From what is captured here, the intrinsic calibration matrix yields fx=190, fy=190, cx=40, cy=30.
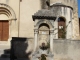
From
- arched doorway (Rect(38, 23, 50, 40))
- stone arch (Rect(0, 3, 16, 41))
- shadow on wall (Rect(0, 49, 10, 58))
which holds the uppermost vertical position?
stone arch (Rect(0, 3, 16, 41))

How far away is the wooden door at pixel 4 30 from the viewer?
688 inches

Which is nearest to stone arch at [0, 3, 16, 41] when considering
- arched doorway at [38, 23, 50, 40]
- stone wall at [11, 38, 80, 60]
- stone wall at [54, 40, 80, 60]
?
stone wall at [11, 38, 80, 60]

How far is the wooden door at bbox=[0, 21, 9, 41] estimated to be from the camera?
688 inches

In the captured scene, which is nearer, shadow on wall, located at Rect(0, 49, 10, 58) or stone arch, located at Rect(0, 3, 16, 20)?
shadow on wall, located at Rect(0, 49, 10, 58)

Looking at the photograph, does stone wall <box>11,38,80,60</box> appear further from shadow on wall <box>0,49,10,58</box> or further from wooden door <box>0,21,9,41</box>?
wooden door <box>0,21,9,41</box>

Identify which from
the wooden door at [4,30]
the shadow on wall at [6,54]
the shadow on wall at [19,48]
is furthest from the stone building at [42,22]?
the shadow on wall at [6,54]

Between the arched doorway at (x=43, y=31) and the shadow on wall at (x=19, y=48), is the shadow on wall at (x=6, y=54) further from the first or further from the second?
the arched doorway at (x=43, y=31)

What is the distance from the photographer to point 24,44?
13.5m

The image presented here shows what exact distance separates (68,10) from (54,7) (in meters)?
1.61

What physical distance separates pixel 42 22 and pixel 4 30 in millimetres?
5797

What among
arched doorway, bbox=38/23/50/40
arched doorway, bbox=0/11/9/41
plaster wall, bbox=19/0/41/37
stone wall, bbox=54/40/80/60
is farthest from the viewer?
arched doorway, bbox=0/11/9/41

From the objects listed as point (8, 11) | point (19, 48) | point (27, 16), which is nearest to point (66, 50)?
point (19, 48)

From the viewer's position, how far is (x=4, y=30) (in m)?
17.6

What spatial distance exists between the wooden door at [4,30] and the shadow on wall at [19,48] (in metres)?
4.07
